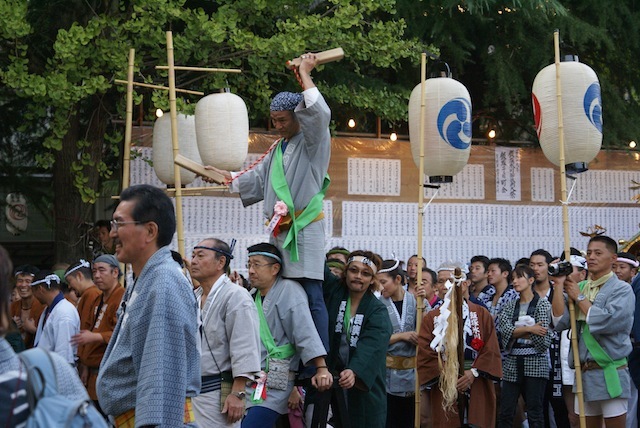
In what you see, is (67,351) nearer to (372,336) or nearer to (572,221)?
(372,336)

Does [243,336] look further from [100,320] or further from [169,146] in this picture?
[169,146]

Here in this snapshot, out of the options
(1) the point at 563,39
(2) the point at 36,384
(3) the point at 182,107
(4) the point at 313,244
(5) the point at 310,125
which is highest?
(1) the point at 563,39

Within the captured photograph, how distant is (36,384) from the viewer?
2.74 meters

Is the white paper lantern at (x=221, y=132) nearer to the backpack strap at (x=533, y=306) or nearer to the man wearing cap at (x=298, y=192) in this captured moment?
the man wearing cap at (x=298, y=192)

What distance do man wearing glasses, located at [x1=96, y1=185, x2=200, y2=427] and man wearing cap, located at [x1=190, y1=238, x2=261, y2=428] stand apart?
143 cm

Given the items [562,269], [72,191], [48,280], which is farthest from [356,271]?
[72,191]

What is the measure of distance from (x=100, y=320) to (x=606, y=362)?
169 inches

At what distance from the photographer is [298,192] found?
6469 millimetres

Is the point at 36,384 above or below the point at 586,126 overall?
below

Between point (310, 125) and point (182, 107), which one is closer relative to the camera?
point (310, 125)

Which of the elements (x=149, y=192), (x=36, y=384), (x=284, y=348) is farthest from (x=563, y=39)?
(x=36, y=384)

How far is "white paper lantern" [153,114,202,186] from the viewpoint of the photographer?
394 inches

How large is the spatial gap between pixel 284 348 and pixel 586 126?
430 centimetres

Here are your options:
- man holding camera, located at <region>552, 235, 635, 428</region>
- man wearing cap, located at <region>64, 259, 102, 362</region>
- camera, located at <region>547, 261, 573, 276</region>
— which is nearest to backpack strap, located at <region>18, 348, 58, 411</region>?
man wearing cap, located at <region>64, 259, 102, 362</region>
